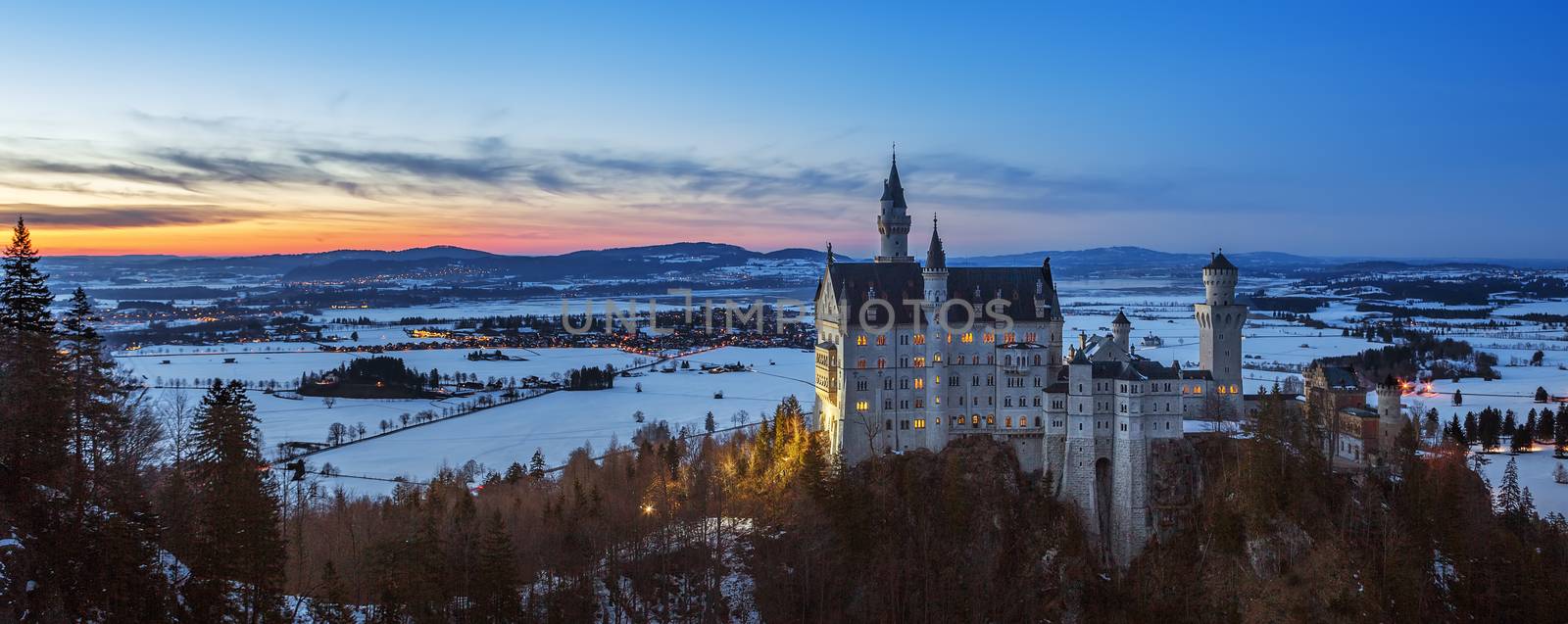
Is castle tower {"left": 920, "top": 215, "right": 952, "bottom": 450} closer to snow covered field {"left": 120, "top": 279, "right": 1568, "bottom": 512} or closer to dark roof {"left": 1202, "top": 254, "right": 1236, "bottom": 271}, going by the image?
dark roof {"left": 1202, "top": 254, "right": 1236, "bottom": 271}

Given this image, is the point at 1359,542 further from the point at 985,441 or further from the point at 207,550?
the point at 207,550

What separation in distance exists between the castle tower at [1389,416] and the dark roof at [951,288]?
2191cm

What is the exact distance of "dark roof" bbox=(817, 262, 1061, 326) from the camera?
70750mm

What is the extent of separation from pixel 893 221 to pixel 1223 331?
25438 millimetres

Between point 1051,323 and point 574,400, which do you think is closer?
point 1051,323

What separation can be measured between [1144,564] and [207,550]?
2047 inches

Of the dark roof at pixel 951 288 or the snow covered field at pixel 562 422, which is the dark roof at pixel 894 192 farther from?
the snow covered field at pixel 562 422

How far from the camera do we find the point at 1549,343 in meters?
186

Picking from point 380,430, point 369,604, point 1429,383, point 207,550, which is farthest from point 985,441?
point 1429,383

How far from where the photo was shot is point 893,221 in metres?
78.2

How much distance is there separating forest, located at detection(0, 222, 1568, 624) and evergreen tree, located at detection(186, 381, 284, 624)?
A: 0.37 feet

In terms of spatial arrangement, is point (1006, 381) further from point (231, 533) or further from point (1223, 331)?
point (231, 533)

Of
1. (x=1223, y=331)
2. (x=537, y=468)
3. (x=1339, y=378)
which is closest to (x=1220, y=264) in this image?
(x=1223, y=331)

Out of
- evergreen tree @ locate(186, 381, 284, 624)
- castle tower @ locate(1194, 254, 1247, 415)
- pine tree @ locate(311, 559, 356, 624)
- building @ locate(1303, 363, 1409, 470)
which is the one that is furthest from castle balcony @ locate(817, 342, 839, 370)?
evergreen tree @ locate(186, 381, 284, 624)
